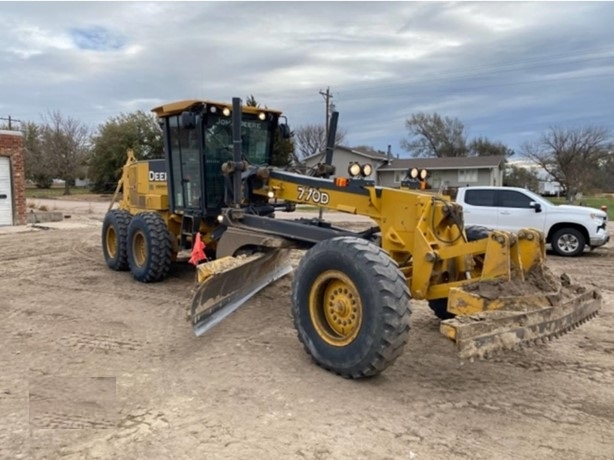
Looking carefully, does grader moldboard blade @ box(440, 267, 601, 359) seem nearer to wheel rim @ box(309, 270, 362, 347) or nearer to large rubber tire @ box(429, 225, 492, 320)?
wheel rim @ box(309, 270, 362, 347)

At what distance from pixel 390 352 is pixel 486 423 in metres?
0.85

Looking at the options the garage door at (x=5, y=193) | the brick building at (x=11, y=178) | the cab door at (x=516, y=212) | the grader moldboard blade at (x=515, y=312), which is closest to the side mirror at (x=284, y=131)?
the grader moldboard blade at (x=515, y=312)

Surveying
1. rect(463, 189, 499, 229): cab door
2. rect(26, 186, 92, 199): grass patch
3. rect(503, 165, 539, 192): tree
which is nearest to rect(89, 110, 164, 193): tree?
rect(26, 186, 92, 199): grass patch

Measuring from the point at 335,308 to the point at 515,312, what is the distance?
151 centimetres

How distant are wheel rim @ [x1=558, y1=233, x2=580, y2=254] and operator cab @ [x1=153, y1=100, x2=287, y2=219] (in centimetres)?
815

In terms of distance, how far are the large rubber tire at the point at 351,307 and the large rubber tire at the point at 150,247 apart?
12.9 feet

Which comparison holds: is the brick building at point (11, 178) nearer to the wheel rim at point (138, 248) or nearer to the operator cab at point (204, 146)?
→ the wheel rim at point (138, 248)

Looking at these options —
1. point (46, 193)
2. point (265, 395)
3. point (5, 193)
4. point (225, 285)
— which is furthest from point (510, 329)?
point (46, 193)

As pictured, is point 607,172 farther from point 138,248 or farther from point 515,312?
point 515,312

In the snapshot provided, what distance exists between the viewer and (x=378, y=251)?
4.54 metres

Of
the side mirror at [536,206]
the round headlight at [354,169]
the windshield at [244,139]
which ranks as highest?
the windshield at [244,139]

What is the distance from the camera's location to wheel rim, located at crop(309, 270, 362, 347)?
4.66m

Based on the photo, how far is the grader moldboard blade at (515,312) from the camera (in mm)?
3848

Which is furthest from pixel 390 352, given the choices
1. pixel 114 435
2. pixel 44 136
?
pixel 44 136
